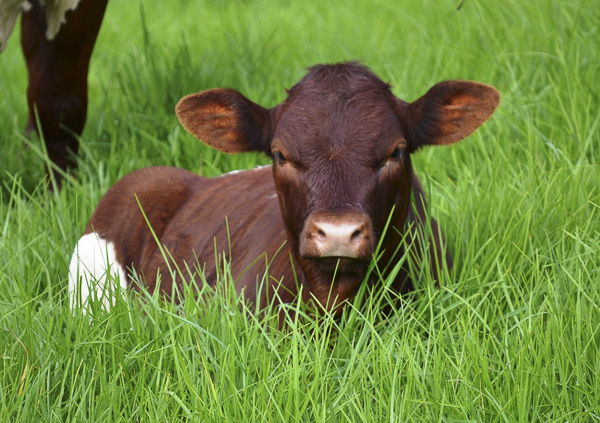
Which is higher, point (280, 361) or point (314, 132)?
point (314, 132)

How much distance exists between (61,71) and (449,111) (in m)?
2.76

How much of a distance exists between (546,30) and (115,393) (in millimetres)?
4111

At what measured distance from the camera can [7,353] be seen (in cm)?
307

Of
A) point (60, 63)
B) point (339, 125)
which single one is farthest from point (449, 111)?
point (60, 63)

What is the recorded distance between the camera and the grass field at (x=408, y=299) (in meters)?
2.77

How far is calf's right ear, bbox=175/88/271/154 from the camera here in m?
3.60

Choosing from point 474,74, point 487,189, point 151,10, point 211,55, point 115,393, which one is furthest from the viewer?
point 151,10

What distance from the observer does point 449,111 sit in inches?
140

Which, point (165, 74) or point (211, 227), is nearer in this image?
point (211, 227)

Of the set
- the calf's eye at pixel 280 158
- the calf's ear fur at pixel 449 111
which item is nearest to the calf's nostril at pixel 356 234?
the calf's eye at pixel 280 158

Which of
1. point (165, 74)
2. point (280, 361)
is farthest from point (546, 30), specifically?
point (280, 361)

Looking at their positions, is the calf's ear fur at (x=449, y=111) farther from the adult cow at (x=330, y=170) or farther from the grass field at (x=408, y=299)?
the grass field at (x=408, y=299)

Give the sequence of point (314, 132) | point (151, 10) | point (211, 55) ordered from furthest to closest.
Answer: point (151, 10)
point (211, 55)
point (314, 132)

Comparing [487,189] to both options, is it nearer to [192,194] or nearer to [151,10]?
[192,194]
